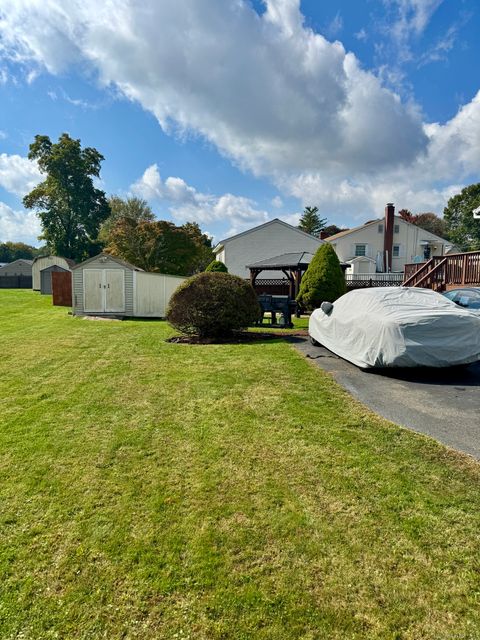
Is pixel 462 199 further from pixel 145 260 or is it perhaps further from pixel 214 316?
pixel 214 316

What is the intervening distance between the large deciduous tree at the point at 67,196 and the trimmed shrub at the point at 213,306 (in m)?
39.1

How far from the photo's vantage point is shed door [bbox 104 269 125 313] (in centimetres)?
1642

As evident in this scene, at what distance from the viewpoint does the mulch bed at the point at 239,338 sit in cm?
913

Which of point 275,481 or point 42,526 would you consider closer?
point 42,526

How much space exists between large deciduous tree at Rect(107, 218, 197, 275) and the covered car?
25.6 metres

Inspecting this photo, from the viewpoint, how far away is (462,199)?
52.6 m

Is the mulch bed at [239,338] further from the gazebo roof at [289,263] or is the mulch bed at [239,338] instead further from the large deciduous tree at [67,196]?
the large deciduous tree at [67,196]

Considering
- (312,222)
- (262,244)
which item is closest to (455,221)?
(312,222)

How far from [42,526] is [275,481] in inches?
61.6

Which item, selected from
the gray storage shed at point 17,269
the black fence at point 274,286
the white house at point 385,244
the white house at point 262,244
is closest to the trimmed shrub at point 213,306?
the black fence at point 274,286

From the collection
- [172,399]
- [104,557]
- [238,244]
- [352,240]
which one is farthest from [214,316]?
[352,240]

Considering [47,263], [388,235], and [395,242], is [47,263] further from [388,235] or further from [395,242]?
[395,242]

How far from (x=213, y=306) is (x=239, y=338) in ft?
3.83

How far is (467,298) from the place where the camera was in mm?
8469
